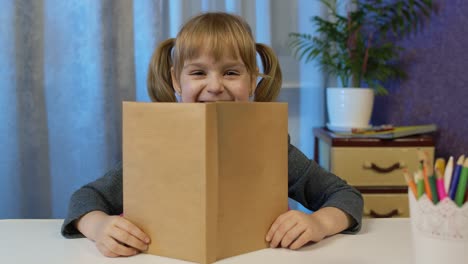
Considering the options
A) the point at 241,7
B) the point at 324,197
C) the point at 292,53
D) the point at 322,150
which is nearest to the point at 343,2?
the point at 292,53

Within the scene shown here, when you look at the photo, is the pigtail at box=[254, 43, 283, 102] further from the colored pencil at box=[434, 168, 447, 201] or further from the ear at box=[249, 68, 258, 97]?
the colored pencil at box=[434, 168, 447, 201]

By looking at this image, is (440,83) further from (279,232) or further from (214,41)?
(279,232)

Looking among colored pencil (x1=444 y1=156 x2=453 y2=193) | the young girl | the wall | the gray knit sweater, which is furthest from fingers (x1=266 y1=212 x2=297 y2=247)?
the wall

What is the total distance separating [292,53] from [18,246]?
1.67 m

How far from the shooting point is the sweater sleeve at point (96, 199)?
2.82 ft

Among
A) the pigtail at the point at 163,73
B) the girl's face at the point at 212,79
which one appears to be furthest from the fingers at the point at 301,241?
the pigtail at the point at 163,73

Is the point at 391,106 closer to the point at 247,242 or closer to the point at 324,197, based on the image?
the point at 324,197

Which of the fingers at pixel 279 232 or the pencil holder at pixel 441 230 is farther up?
the pencil holder at pixel 441 230

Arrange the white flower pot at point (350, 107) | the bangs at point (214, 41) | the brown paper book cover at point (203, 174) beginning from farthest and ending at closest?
the white flower pot at point (350, 107)
the bangs at point (214, 41)
the brown paper book cover at point (203, 174)

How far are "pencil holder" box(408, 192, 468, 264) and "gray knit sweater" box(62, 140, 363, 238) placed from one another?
0.30 meters

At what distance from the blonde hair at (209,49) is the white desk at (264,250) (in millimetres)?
372

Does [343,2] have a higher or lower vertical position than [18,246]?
higher

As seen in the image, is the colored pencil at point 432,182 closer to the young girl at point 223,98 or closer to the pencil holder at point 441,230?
the pencil holder at point 441,230

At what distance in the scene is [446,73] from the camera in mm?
2215
